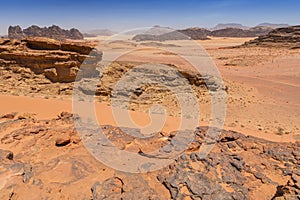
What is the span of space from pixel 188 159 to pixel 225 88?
41.7 ft

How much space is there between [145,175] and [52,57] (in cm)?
1081

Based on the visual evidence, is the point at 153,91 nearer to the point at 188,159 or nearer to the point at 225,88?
the point at 225,88

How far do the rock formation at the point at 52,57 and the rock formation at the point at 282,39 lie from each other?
41652 millimetres

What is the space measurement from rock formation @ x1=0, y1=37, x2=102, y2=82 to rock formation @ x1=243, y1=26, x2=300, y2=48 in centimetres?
4165

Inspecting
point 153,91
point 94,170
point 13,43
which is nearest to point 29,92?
point 13,43

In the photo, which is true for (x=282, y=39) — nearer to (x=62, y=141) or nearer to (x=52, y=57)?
(x=52, y=57)

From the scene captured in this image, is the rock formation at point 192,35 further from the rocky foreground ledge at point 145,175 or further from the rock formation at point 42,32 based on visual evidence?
the rocky foreground ledge at point 145,175

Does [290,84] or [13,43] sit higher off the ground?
[13,43]

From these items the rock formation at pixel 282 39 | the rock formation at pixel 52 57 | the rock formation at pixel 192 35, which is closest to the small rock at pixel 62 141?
the rock formation at pixel 52 57

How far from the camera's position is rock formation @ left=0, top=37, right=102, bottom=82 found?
1374 centimetres

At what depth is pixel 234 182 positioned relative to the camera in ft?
15.0

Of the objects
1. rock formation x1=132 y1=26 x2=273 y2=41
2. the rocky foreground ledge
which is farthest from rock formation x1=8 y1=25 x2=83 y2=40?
the rocky foreground ledge

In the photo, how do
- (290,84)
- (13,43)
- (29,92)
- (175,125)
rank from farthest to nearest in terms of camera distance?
1. (290,84)
2. (13,43)
3. (29,92)
4. (175,125)

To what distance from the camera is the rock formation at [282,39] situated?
46.7 meters
